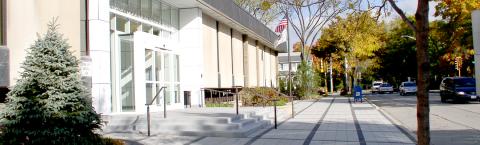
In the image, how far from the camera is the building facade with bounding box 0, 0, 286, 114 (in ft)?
36.4

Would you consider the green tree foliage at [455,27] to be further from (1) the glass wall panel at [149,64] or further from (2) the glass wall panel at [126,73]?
(2) the glass wall panel at [126,73]

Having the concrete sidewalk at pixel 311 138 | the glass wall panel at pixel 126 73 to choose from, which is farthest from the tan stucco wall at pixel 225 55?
the concrete sidewalk at pixel 311 138

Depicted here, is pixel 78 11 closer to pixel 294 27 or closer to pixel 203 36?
pixel 203 36

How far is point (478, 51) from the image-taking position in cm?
488

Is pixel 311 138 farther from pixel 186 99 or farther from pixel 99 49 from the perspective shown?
pixel 186 99

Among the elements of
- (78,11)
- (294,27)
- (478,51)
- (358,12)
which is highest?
(294,27)

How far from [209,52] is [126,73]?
804 cm

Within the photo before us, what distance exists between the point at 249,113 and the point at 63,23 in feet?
20.5

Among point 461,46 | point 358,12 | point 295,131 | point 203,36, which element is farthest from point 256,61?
point 358,12

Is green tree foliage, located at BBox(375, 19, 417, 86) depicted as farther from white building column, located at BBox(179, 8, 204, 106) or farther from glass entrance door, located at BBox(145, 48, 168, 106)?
glass entrance door, located at BBox(145, 48, 168, 106)

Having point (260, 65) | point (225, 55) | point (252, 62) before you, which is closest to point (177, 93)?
point (225, 55)

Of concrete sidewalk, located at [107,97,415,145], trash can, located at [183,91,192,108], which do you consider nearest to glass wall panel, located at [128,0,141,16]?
trash can, located at [183,91,192,108]

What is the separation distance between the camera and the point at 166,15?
20641 mm

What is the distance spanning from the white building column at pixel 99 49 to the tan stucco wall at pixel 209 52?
9.03 m
